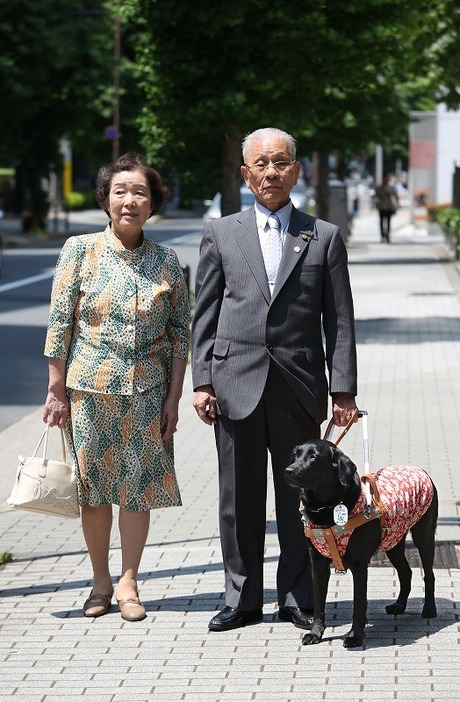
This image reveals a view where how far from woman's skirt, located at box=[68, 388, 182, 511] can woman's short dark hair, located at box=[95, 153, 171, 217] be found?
784 mm

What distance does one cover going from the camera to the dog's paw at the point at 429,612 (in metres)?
5.81

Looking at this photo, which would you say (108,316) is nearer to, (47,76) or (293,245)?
(293,245)

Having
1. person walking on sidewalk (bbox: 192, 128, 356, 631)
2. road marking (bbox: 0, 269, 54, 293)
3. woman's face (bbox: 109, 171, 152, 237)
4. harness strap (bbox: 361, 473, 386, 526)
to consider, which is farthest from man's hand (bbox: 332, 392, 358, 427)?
road marking (bbox: 0, 269, 54, 293)

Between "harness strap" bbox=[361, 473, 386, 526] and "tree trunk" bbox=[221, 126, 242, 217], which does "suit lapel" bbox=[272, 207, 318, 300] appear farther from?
"tree trunk" bbox=[221, 126, 242, 217]

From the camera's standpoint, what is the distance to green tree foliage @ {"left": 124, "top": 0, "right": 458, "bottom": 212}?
658 inches

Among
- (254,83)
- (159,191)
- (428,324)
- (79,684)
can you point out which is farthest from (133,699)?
(428,324)

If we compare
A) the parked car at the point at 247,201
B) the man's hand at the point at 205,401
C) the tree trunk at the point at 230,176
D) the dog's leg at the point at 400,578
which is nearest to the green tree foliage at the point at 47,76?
the parked car at the point at 247,201

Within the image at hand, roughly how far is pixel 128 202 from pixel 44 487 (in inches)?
47.0

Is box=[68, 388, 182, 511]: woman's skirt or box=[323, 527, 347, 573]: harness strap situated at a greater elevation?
box=[68, 388, 182, 511]: woman's skirt

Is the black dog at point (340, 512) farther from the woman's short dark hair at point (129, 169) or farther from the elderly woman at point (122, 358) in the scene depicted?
the woman's short dark hair at point (129, 169)

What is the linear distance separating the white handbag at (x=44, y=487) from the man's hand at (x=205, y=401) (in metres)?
0.59

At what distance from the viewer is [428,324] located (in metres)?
19.2

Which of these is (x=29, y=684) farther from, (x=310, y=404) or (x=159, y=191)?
(x=159, y=191)

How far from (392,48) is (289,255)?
1267 cm
